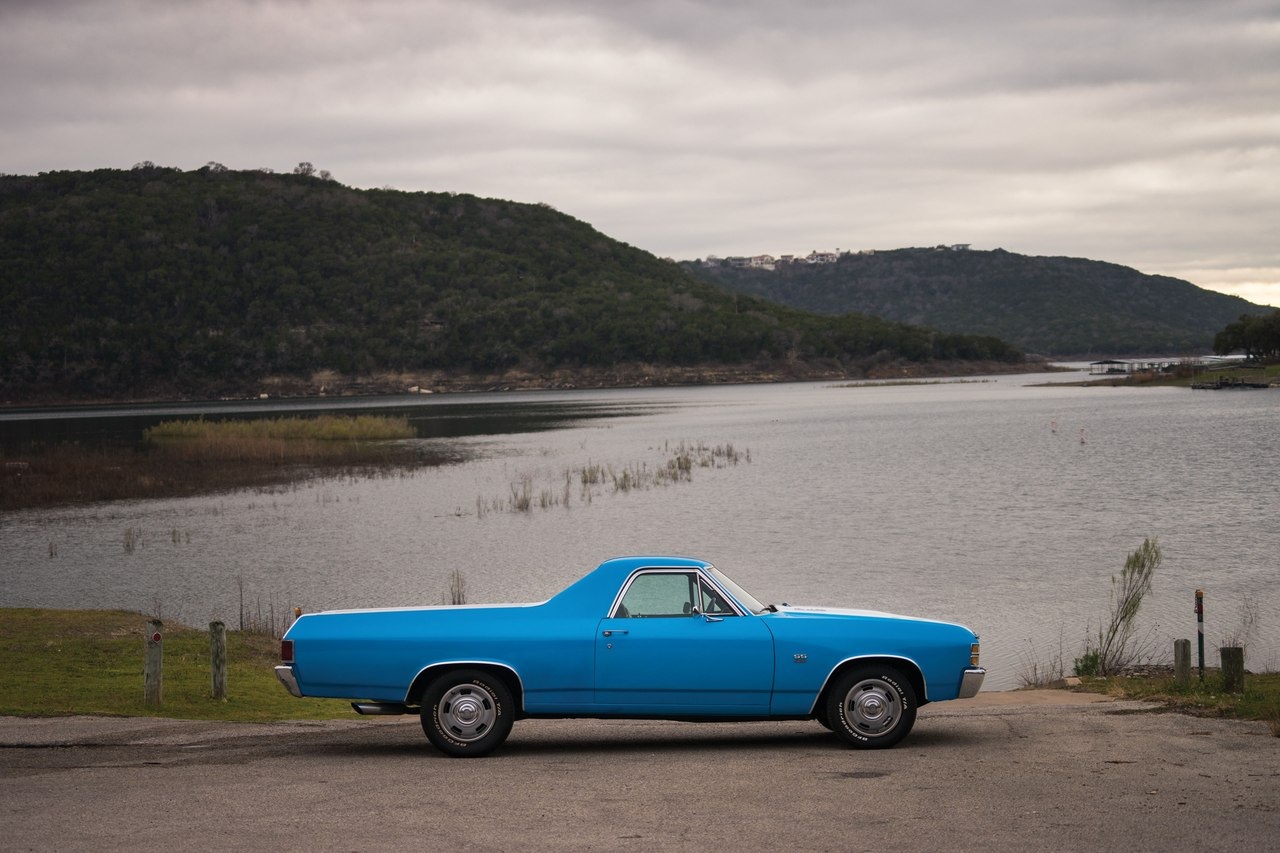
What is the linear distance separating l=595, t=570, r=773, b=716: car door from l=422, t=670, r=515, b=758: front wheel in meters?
0.88

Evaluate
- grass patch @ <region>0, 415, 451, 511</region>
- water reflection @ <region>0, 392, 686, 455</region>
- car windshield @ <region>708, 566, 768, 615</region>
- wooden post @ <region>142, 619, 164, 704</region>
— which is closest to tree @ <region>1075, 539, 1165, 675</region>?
car windshield @ <region>708, 566, 768, 615</region>

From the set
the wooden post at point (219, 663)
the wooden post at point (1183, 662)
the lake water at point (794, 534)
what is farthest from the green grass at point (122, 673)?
the wooden post at point (1183, 662)

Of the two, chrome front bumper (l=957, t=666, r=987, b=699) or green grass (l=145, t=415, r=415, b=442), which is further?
green grass (l=145, t=415, r=415, b=442)

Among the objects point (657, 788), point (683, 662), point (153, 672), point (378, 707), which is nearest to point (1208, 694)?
point (683, 662)

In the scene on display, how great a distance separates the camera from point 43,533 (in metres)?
42.3

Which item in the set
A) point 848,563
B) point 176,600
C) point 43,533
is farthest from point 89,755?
point 43,533

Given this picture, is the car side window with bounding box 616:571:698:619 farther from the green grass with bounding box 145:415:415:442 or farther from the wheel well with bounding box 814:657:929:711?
the green grass with bounding box 145:415:415:442

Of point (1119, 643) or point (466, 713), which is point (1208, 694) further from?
point (466, 713)

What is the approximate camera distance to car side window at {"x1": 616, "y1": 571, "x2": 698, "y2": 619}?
12.1 m

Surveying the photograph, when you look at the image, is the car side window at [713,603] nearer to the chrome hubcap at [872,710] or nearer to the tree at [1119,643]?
the chrome hubcap at [872,710]

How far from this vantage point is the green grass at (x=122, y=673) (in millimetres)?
15156

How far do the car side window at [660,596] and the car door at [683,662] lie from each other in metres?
0.02

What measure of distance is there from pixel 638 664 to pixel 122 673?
8.83 meters

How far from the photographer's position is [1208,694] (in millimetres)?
14789
